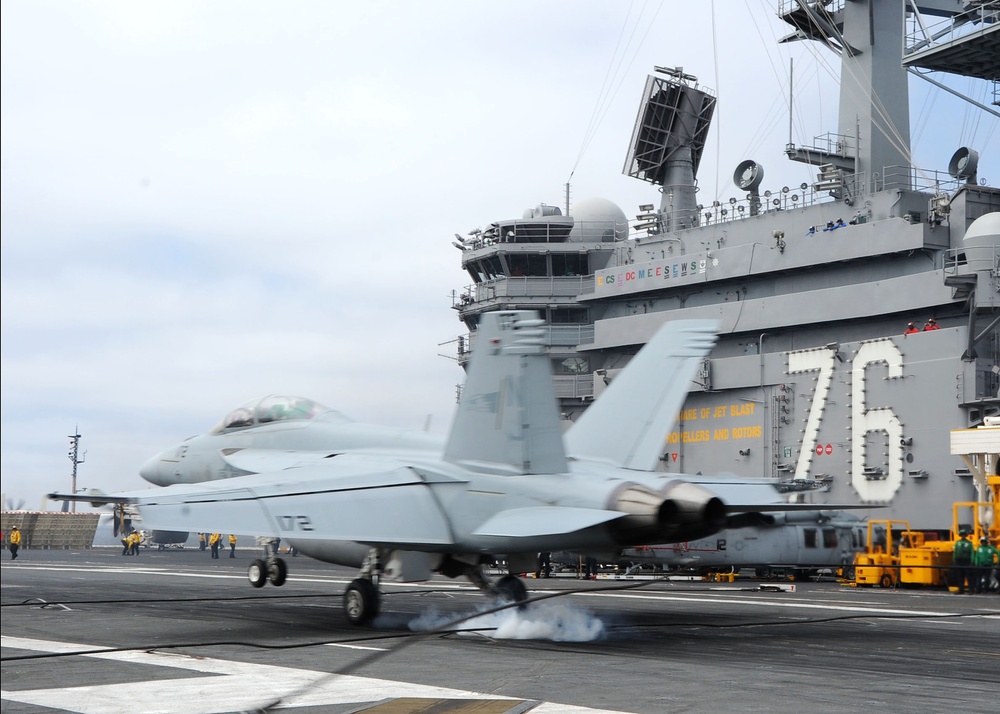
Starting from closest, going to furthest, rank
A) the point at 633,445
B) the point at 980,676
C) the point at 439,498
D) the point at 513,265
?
the point at 980,676, the point at 439,498, the point at 633,445, the point at 513,265

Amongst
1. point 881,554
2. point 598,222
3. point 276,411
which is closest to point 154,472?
point 276,411

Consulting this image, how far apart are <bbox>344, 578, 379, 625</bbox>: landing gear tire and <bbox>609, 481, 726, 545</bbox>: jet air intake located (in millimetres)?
4409

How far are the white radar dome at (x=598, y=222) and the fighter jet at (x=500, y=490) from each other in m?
30.2

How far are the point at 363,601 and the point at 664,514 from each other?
525 centimetres

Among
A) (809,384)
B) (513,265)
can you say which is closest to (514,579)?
(809,384)

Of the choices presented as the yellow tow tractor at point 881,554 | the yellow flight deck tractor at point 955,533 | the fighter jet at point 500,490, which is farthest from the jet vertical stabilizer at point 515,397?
the yellow tow tractor at point 881,554

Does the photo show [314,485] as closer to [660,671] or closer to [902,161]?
[660,671]

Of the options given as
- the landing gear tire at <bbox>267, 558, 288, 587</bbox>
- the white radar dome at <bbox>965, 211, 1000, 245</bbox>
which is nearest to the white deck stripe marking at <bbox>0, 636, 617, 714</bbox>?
the landing gear tire at <bbox>267, 558, 288, 587</bbox>

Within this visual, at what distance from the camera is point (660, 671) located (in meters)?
11.3

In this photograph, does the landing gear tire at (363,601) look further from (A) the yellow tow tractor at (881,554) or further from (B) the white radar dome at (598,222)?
(B) the white radar dome at (598,222)

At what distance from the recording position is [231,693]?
9.53 m

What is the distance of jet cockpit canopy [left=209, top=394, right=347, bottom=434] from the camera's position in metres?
18.0

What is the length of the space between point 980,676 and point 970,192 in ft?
85.4

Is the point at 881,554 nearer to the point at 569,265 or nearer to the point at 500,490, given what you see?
the point at 569,265
